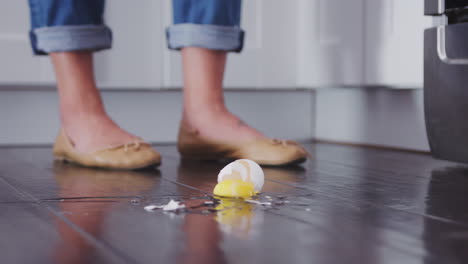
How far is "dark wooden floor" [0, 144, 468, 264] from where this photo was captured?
2.08 feet

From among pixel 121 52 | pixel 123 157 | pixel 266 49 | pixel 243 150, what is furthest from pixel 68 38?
pixel 266 49

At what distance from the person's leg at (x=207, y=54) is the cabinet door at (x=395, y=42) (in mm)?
467

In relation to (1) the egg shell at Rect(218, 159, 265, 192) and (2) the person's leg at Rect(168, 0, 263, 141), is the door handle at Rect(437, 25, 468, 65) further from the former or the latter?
(1) the egg shell at Rect(218, 159, 265, 192)

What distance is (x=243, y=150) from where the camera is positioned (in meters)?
1.50

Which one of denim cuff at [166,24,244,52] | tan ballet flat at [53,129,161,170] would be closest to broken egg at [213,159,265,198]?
tan ballet flat at [53,129,161,170]

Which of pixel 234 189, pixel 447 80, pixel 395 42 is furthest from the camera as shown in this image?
pixel 395 42

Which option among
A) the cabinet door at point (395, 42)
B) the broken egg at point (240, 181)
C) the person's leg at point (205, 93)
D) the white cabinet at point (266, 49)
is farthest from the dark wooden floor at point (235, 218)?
the white cabinet at point (266, 49)

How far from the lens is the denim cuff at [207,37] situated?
61.0 inches

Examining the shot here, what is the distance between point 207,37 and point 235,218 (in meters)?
0.80

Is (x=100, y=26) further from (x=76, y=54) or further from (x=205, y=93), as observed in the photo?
(x=205, y=93)

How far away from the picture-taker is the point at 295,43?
2.23 m

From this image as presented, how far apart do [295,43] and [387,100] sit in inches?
A: 14.8

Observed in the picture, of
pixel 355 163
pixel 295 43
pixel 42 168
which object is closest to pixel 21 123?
pixel 42 168

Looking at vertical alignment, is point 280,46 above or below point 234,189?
above
